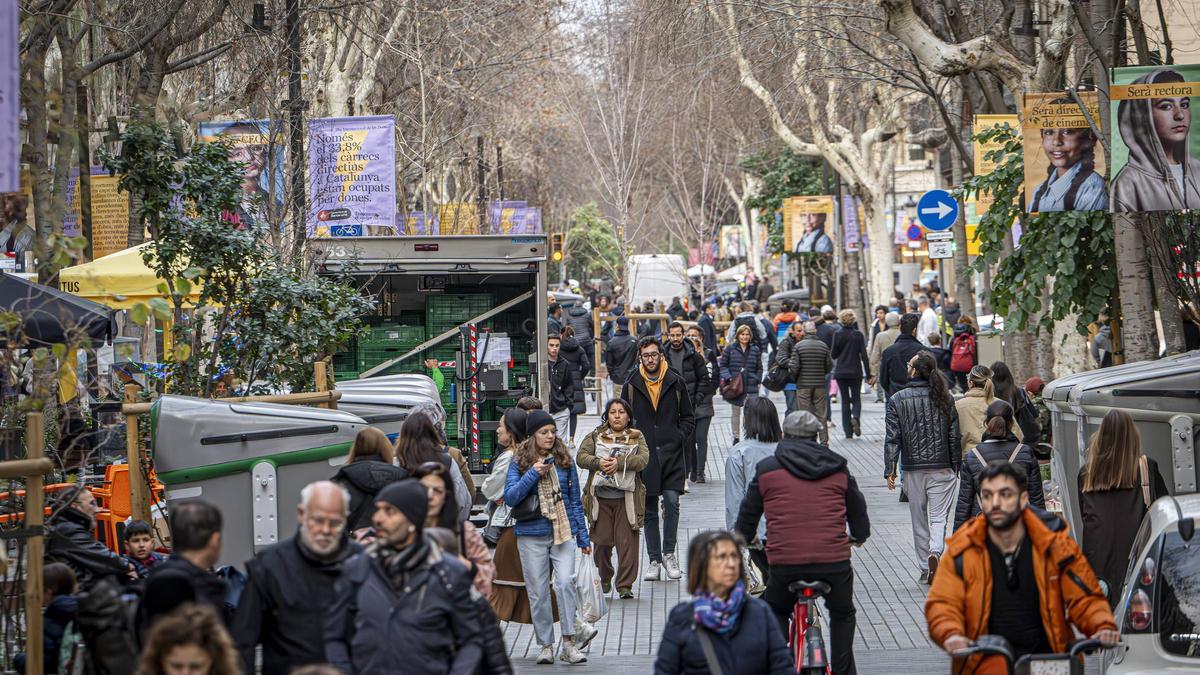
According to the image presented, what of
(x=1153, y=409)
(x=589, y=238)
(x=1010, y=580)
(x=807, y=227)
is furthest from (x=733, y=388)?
(x=589, y=238)

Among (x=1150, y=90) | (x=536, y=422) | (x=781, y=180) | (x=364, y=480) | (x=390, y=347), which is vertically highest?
(x=781, y=180)

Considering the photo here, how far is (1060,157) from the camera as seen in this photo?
14.3 m

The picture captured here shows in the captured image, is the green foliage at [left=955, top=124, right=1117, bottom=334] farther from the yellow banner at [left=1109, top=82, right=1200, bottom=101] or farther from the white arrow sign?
the white arrow sign

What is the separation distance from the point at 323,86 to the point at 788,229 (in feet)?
68.4

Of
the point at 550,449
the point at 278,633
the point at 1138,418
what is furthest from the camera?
the point at 1138,418

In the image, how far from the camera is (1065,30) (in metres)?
16.4

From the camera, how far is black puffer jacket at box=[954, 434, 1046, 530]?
9852 mm

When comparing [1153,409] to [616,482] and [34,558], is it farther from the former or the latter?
[34,558]

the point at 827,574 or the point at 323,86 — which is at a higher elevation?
the point at 323,86

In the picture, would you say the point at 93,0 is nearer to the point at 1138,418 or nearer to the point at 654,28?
the point at 1138,418

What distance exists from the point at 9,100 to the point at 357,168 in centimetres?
1241

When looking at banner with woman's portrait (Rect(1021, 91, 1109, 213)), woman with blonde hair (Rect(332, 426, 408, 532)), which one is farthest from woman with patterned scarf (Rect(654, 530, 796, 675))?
banner with woman's portrait (Rect(1021, 91, 1109, 213))

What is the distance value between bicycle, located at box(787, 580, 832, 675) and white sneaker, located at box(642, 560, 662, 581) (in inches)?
171

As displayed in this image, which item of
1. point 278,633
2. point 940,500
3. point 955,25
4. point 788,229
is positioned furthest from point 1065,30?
point 788,229
